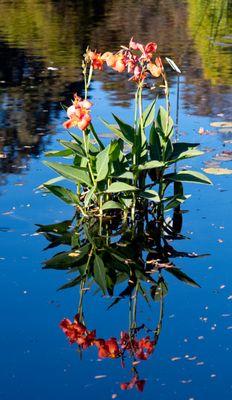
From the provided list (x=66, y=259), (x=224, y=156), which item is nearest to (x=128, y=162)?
(x=66, y=259)

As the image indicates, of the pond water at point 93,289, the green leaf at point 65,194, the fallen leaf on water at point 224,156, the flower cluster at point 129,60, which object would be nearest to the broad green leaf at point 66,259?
the pond water at point 93,289

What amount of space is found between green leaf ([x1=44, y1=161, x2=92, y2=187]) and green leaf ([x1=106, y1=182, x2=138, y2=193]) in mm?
169

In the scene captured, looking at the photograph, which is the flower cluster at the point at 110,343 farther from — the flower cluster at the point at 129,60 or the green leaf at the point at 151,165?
the flower cluster at the point at 129,60

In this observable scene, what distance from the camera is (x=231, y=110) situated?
953cm

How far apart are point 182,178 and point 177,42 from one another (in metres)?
10.4

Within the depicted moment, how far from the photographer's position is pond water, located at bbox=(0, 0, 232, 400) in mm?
3799

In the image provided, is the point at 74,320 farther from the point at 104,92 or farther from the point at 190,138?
the point at 104,92

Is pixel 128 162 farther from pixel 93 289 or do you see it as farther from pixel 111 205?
pixel 93 289

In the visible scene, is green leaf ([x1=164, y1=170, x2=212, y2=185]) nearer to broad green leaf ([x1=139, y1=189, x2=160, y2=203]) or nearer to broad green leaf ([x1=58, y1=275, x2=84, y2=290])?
broad green leaf ([x1=139, y1=189, x2=160, y2=203])

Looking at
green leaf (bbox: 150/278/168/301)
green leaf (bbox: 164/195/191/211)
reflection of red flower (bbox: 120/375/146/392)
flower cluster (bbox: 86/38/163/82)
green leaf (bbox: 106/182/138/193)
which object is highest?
flower cluster (bbox: 86/38/163/82)

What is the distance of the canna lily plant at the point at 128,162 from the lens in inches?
219

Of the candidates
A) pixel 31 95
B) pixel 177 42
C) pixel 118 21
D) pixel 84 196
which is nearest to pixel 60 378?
pixel 84 196

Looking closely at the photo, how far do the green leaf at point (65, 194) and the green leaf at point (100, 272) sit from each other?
0.77 m

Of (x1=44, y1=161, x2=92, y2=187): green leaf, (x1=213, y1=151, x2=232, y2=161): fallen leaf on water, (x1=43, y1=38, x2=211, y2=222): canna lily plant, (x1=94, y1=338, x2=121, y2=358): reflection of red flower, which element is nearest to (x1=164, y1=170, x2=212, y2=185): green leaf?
(x1=43, y1=38, x2=211, y2=222): canna lily plant
